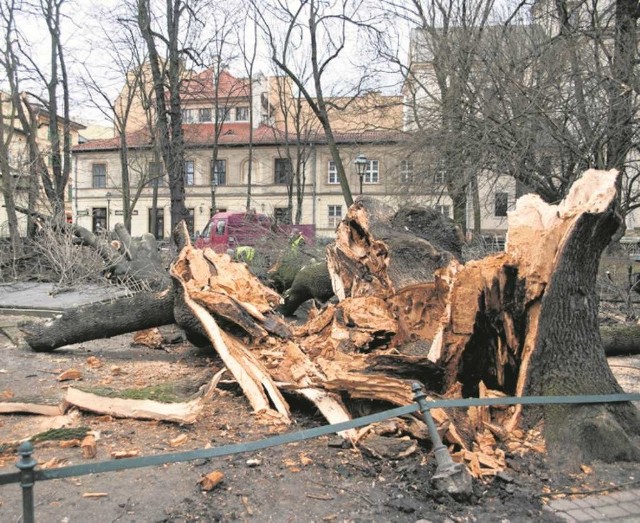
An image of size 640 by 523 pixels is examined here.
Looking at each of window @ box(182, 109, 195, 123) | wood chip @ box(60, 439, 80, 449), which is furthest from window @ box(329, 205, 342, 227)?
wood chip @ box(60, 439, 80, 449)

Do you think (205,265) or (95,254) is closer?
(205,265)

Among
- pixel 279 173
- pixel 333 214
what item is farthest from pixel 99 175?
pixel 333 214

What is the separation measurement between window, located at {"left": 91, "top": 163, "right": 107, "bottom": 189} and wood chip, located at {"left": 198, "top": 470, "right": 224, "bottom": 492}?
44.3m

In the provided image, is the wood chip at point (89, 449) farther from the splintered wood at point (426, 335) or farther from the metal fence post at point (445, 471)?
the metal fence post at point (445, 471)

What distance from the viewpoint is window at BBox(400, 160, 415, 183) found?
1659 centimetres

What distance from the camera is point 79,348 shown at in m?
7.30

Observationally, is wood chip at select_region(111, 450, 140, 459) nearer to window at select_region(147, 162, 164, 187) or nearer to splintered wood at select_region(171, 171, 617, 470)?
splintered wood at select_region(171, 171, 617, 470)

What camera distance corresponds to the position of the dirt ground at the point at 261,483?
2881 millimetres

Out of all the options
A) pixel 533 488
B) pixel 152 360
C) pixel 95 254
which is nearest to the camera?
pixel 533 488

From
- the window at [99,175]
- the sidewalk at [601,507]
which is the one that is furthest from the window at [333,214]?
the sidewalk at [601,507]

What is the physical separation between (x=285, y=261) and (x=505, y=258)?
22.5ft

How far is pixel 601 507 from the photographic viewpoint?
3.05 m

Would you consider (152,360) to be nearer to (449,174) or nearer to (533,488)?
(533,488)

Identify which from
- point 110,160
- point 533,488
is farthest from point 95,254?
point 110,160
